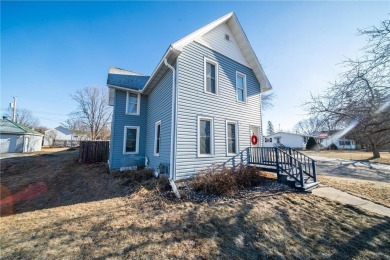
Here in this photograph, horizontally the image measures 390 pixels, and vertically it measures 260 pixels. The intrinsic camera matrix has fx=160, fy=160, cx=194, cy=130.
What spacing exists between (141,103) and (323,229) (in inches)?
421

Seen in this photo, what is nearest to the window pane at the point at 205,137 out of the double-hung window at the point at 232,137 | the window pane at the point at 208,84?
the double-hung window at the point at 232,137

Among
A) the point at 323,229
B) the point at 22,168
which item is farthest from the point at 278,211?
the point at 22,168

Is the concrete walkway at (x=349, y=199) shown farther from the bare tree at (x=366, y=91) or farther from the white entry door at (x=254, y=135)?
the white entry door at (x=254, y=135)

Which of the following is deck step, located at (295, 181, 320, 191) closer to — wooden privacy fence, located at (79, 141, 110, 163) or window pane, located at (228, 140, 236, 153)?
window pane, located at (228, 140, 236, 153)

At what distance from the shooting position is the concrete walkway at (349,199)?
4.83m

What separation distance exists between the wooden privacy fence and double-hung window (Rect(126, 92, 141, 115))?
207 inches

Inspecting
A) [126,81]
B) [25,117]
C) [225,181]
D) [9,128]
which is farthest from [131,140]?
[25,117]

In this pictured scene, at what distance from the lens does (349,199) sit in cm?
554

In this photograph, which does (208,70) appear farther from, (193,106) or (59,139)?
(59,139)

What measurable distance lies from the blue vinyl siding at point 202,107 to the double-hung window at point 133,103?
529 cm

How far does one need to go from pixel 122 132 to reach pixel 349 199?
443 inches

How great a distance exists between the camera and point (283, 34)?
8.50 m

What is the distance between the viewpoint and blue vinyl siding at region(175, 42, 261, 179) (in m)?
6.65

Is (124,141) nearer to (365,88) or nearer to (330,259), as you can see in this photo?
(330,259)
